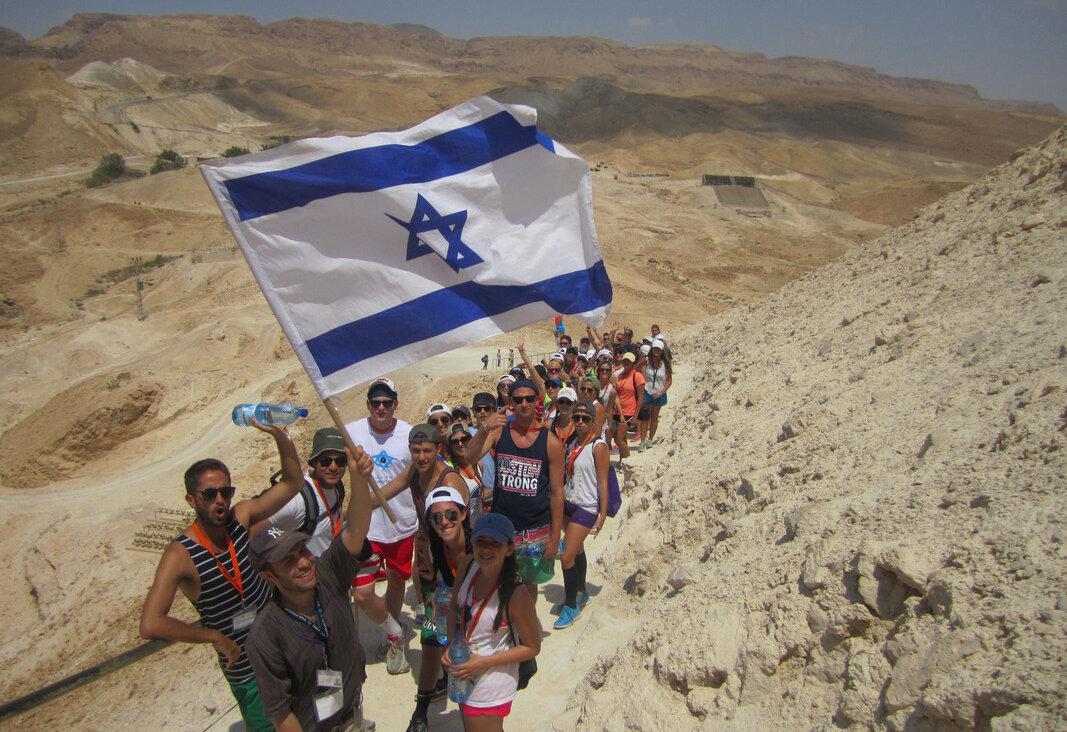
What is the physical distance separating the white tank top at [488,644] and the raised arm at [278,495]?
112 centimetres

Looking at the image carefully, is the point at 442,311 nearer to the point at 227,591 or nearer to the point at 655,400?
the point at 227,591

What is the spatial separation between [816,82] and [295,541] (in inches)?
6986

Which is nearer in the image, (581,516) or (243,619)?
(243,619)

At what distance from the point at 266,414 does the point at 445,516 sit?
3.06 ft

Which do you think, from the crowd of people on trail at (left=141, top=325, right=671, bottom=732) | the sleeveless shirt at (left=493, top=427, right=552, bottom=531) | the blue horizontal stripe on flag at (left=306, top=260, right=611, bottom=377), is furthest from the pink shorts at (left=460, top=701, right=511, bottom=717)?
the blue horizontal stripe on flag at (left=306, top=260, right=611, bottom=377)

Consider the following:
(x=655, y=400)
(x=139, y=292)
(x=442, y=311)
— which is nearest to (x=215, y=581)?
(x=442, y=311)

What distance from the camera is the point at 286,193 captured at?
151 inches

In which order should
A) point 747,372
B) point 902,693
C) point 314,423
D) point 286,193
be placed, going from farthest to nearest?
point 314,423, point 747,372, point 286,193, point 902,693

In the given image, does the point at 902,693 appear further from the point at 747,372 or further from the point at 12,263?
the point at 12,263

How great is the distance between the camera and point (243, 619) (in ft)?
10.6

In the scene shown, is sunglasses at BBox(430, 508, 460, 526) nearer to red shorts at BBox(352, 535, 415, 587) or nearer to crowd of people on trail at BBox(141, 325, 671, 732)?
crowd of people on trail at BBox(141, 325, 671, 732)

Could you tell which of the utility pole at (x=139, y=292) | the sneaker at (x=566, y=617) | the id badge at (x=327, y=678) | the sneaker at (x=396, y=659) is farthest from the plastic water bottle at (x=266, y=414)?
the utility pole at (x=139, y=292)

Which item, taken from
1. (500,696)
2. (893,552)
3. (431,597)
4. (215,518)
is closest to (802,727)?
(893,552)

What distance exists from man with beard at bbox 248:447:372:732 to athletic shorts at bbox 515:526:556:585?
1191 millimetres
